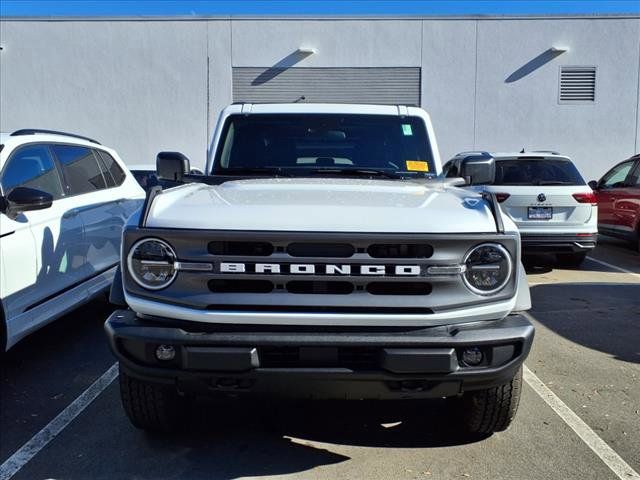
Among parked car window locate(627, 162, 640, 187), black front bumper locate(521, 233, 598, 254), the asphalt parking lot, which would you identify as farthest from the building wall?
the asphalt parking lot

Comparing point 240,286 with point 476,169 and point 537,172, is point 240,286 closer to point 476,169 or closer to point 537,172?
point 476,169

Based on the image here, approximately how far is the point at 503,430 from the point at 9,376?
11.7 ft

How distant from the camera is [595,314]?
255 inches

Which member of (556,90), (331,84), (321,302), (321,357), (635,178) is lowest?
(321,357)

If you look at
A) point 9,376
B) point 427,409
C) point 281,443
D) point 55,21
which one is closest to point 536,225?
point 427,409

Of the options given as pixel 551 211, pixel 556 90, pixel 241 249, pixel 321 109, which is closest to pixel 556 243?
pixel 551 211

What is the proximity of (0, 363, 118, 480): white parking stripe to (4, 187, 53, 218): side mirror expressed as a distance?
133 cm

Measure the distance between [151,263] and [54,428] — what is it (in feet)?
5.31

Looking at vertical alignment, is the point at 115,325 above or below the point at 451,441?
above

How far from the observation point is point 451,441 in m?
3.52

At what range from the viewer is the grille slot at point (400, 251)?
2797mm

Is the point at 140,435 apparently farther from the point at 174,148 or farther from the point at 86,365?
the point at 174,148

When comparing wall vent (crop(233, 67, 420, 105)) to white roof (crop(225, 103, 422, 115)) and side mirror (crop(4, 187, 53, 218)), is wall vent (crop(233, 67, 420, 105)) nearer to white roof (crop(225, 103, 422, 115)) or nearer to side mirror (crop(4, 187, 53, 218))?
white roof (crop(225, 103, 422, 115))

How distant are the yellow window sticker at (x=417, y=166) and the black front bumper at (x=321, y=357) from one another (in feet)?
5.77
